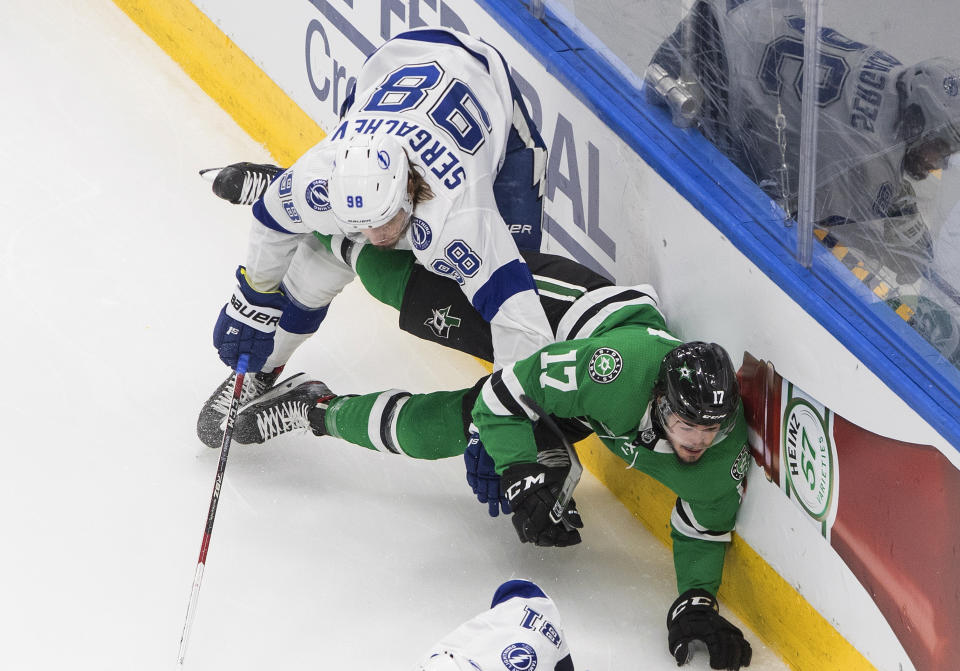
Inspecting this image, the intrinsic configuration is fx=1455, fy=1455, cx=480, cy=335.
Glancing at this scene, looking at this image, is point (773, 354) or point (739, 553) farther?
point (739, 553)

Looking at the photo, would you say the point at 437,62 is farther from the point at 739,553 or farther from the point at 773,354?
the point at 739,553

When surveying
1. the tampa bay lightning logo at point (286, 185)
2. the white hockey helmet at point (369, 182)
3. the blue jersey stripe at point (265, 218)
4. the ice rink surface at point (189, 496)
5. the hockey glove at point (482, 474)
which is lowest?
the ice rink surface at point (189, 496)

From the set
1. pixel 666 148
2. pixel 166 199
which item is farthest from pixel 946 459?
pixel 166 199

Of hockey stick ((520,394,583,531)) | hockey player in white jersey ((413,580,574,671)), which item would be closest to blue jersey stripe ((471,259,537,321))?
hockey stick ((520,394,583,531))

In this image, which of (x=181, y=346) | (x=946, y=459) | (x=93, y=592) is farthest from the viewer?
(x=181, y=346)

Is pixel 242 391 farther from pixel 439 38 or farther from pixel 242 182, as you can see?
pixel 439 38

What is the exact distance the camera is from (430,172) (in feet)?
11.4

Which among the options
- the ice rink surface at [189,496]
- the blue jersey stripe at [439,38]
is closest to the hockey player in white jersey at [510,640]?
the ice rink surface at [189,496]

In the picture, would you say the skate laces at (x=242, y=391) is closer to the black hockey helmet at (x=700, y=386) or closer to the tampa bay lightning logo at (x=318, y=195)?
Answer: the tampa bay lightning logo at (x=318, y=195)

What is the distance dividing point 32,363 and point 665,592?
2014 mm

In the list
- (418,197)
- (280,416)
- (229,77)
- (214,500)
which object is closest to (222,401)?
(280,416)

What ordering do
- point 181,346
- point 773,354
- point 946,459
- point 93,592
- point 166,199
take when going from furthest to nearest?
1. point 166,199
2. point 181,346
3. point 93,592
4. point 773,354
5. point 946,459

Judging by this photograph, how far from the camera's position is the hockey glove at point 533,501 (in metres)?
3.50

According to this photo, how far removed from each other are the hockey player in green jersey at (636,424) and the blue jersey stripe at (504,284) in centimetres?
15
